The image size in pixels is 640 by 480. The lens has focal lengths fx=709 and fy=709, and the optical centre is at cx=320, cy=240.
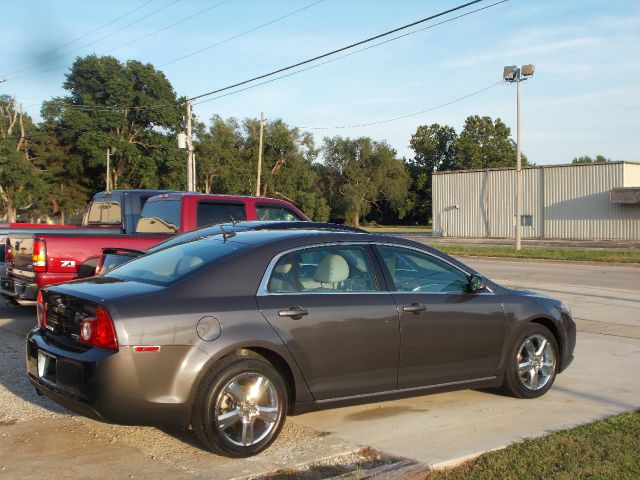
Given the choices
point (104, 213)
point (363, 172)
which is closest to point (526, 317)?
point (104, 213)

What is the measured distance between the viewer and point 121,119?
65.6 m

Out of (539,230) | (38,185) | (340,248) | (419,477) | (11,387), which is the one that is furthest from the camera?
(38,185)

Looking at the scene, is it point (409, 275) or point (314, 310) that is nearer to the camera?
point (314, 310)

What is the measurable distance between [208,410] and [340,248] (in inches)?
65.9

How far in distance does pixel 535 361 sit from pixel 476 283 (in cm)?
105

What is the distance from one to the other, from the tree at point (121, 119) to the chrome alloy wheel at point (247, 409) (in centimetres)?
6221

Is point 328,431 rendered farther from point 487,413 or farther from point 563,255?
point 563,255

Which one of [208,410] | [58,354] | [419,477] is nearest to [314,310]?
[208,410]

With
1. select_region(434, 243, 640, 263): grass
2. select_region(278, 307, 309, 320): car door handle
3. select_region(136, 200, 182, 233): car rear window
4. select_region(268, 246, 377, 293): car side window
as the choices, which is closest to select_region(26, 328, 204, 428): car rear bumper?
select_region(278, 307, 309, 320): car door handle

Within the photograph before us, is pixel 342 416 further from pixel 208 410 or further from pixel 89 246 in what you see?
pixel 89 246

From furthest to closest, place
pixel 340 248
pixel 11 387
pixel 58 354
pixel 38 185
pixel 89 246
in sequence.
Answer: pixel 38 185 < pixel 89 246 < pixel 11 387 < pixel 340 248 < pixel 58 354

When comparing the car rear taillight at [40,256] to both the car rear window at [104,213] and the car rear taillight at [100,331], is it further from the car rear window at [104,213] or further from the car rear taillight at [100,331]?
the car rear taillight at [100,331]

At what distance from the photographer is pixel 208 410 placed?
4727 mm

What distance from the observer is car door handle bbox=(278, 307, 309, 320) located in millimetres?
5043
